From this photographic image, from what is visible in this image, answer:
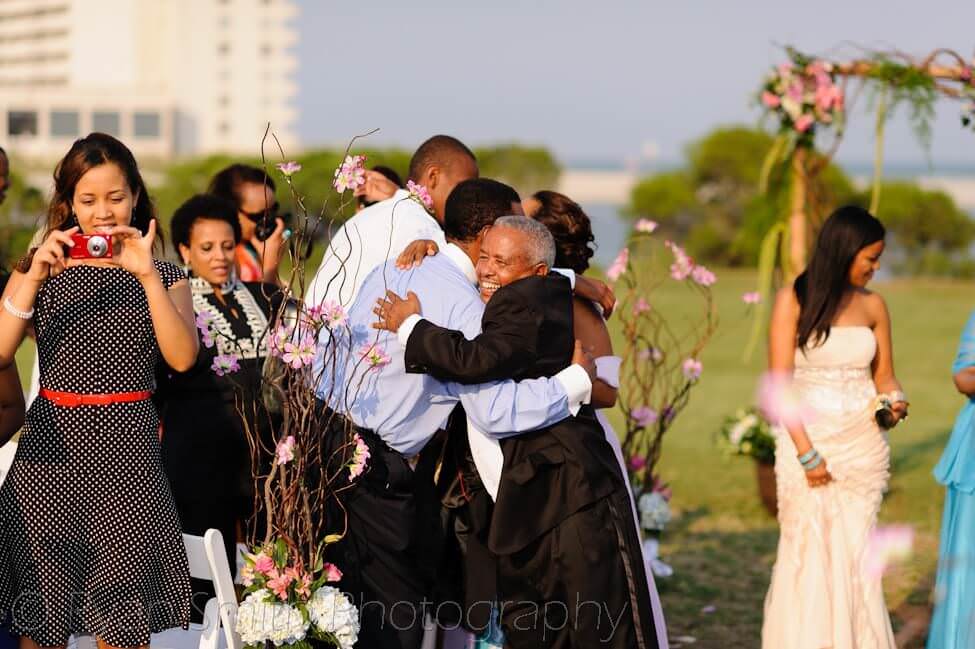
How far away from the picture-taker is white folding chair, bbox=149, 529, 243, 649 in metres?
3.95

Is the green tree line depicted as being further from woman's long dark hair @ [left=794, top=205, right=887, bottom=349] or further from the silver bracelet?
the silver bracelet

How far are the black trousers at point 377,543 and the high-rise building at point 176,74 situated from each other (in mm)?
102751

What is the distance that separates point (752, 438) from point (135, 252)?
6.11m

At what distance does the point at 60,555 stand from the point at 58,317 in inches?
27.7

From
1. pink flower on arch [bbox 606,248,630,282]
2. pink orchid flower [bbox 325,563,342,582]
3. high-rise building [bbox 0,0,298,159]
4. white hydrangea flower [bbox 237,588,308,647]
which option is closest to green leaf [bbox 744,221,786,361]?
pink flower on arch [bbox 606,248,630,282]

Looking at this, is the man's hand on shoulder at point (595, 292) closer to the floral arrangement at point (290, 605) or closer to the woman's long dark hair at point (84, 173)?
the floral arrangement at point (290, 605)

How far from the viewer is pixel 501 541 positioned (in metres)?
4.22

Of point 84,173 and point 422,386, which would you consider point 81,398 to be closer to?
point 84,173

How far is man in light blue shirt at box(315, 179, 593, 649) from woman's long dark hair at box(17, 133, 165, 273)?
0.78 meters

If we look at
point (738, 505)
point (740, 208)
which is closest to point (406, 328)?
point (738, 505)

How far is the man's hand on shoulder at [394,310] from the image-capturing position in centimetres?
422

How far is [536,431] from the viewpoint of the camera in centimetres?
425

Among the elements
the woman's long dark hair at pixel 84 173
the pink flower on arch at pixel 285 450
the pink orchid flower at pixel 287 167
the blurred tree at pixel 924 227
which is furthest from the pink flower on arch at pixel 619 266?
the blurred tree at pixel 924 227

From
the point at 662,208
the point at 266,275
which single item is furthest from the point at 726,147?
the point at 266,275
